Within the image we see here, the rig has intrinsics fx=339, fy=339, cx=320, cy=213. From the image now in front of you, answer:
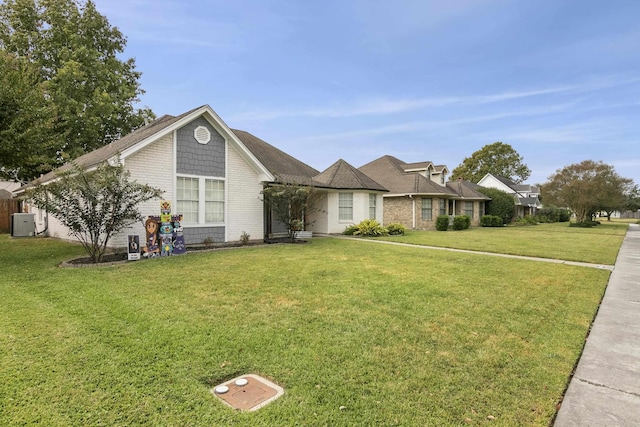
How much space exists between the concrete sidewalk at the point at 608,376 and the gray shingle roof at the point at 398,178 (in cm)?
1949

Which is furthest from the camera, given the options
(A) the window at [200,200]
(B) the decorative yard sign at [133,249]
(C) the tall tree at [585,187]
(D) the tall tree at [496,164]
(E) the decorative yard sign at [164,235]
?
(D) the tall tree at [496,164]

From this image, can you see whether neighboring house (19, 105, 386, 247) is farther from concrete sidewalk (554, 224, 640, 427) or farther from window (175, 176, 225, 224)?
concrete sidewalk (554, 224, 640, 427)

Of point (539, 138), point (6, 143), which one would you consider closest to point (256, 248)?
point (6, 143)

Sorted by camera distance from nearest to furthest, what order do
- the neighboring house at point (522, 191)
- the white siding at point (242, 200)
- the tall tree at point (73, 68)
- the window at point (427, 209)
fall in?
the white siding at point (242, 200) < the tall tree at point (73, 68) < the window at point (427, 209) < the neighboring house at point (522, 191)

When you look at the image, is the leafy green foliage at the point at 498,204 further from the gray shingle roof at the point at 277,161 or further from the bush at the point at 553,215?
the gray shingle roof at the point at 277,161

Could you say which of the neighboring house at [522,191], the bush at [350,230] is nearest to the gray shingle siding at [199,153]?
the bush at [350,230]

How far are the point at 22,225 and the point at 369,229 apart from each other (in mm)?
17885

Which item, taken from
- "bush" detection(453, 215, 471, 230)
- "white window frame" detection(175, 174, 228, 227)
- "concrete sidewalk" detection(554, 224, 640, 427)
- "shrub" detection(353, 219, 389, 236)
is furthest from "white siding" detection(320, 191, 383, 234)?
"concrete sidewalk" detection(554, 224, 640, 427)

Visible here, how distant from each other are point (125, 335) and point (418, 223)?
2331 centimetres

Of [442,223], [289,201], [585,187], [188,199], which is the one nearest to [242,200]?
[289,201]

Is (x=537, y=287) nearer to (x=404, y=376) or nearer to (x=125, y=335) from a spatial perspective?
(x=404, y=376)

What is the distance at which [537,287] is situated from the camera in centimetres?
714

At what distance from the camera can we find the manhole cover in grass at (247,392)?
9.25 feet

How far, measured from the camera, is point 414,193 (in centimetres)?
2430
